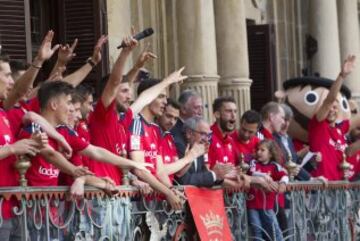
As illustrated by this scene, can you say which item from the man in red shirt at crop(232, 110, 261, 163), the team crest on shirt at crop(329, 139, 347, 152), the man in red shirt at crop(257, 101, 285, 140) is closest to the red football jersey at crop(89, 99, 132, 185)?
the man in red shirt at crop(232, 110, 261, 163)

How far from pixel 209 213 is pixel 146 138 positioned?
110cm

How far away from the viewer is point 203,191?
41.0 ft

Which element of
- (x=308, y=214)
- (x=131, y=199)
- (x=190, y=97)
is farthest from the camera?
(x=308, y=214)

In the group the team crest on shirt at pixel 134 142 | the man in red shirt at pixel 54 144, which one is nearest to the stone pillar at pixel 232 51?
the team crest on shirt at pixel 134 142

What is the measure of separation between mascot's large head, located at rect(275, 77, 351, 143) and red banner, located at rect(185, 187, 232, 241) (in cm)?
452

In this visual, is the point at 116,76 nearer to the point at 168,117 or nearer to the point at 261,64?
the point at 168,117

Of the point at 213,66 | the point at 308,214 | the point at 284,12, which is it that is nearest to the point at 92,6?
the point at 213,66

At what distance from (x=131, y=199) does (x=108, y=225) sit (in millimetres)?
550

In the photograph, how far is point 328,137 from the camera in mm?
15781

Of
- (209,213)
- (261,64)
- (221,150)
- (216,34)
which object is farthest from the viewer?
(261,64)

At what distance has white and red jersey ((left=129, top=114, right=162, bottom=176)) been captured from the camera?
11711 millimetres

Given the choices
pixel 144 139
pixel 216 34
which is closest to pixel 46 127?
pixel 144 139

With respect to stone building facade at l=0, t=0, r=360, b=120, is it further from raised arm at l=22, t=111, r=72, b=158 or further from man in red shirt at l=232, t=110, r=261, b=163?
raised arm at l=22, t=111, r=72, b=158

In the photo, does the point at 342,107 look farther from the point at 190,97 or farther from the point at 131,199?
the point at 131,199
